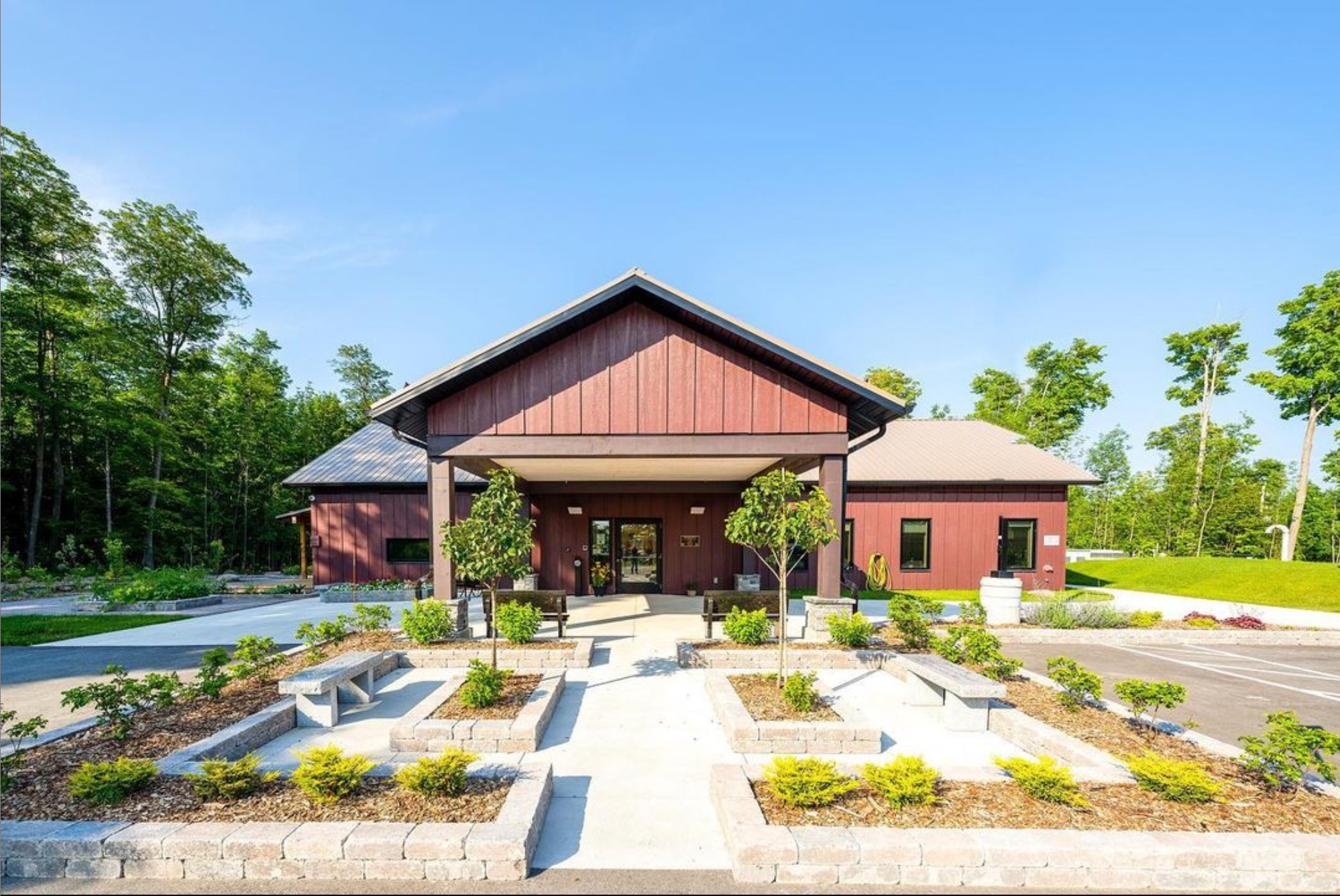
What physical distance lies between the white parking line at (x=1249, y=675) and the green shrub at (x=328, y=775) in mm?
12518

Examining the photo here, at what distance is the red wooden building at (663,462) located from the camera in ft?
28.9

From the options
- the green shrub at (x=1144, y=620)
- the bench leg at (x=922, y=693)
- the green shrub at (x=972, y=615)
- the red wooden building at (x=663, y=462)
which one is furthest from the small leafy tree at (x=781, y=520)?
the green shrub at (x=1144, y=620)

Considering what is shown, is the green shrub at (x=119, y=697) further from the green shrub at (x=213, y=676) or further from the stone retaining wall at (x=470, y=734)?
the stone retaining wall at (x=470, y=734)

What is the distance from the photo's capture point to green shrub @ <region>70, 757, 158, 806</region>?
12.7 ft

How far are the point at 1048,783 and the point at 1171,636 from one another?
999 cm

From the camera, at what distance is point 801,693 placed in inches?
231

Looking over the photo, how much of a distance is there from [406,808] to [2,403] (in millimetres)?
30893

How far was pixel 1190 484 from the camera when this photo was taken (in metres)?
33.7

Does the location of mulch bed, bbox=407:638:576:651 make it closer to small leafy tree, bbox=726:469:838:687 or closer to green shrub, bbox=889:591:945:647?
small leafy tree, bbox=726:469:838:687

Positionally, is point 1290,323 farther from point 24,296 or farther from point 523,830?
point 24,296

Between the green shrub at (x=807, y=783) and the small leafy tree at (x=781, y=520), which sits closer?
the green shrub at (x=807, y=783)

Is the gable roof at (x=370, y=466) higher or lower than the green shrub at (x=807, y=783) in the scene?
higher

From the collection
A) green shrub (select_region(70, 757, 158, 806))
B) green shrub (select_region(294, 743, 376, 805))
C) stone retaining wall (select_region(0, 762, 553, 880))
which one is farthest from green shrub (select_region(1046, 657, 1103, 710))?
green shrub (select_region(70, 757, 158, 806))

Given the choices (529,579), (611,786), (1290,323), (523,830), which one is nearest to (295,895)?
(523,830)
